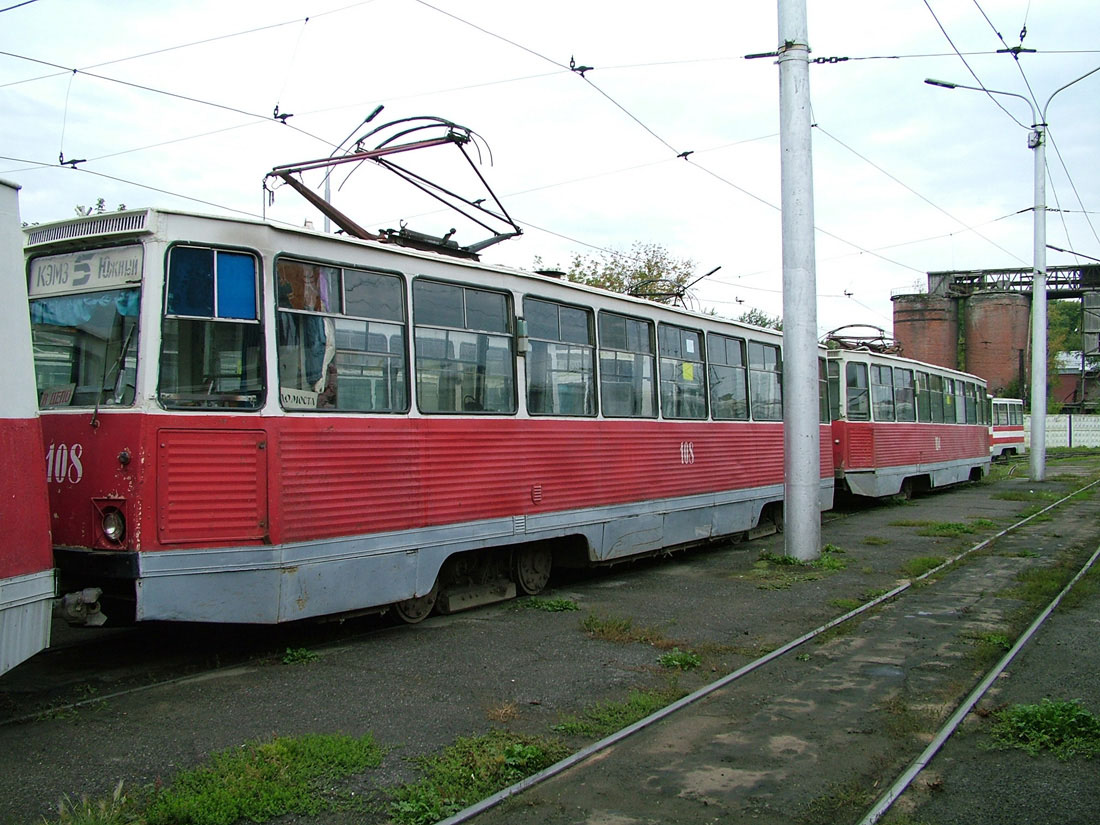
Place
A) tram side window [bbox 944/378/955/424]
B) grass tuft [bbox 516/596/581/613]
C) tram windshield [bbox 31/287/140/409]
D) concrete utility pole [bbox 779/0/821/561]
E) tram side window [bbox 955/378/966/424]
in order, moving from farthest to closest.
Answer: tram side window [bbox 955/378/966/424] → tram side window [bbox 944/378/955/424] → concrete utility pole [bbox 779/0/821/561] → grass tuft [bbox 516/596/581/613] → tram windshield [bbox 31/287/140/409]

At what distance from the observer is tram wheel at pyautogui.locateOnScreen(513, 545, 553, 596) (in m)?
9.20

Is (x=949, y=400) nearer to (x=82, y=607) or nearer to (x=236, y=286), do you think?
(x=236, y=286)

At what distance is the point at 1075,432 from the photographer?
54.1 meters

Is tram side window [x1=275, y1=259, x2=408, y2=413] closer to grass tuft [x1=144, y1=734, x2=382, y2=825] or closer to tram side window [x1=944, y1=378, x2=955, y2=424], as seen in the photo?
grass tuft [x1=144, y1=734, x2=382, y2=825]

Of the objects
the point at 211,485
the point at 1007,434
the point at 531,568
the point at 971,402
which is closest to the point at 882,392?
the point at 971,402

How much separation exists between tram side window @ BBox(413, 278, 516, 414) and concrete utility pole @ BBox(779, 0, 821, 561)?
171 inches

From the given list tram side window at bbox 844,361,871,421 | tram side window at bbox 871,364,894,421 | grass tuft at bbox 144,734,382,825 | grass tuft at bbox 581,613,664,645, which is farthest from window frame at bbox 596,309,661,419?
tram side window at bbox 871,364,894,421

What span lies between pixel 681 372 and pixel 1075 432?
51202 millimetres

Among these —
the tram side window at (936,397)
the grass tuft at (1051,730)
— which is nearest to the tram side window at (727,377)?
the grass tuft at (1051,730)

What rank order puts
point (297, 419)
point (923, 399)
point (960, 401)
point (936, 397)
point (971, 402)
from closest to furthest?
point (297, 419), point (923, 399), point (936, 397), point (960, 401), point (971, 402)

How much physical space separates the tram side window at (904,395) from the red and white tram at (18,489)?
18.1 meters

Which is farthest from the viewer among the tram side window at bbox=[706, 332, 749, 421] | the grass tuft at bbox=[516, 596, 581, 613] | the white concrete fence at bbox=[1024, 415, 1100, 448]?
the white concrete fence at bbox=[1024, 415, 1100, 448]

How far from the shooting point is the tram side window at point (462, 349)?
7648 millimetres

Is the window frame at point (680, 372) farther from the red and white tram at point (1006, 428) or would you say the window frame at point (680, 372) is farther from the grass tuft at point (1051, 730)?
the red and white tram at point (1006, 428)
